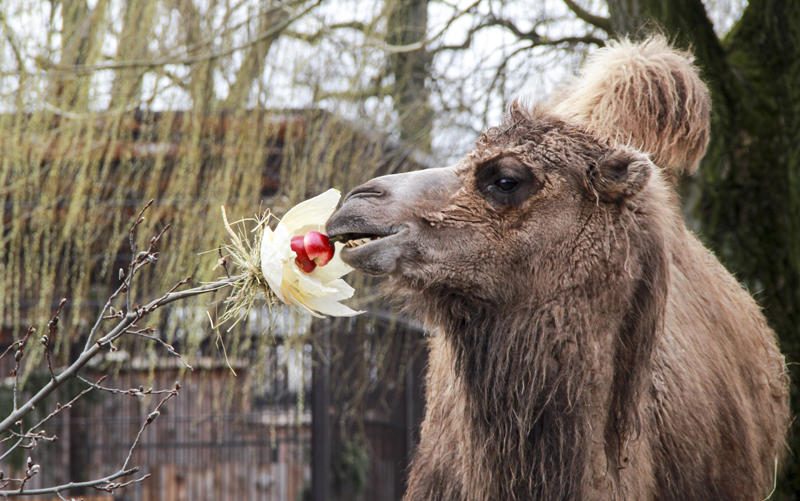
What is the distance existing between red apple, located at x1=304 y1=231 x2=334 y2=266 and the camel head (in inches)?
2.2

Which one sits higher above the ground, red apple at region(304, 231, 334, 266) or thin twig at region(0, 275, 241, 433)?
red apple at region(304, 231, 334, 266)

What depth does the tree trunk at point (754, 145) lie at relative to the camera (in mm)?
5762

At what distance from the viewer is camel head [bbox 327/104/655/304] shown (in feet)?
10.6

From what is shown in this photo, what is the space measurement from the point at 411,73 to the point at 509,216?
13.2ft

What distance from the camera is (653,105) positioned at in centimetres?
433

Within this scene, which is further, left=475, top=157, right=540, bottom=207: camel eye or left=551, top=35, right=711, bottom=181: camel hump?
left=551, top=35, right=711, bottom=181: camel hump

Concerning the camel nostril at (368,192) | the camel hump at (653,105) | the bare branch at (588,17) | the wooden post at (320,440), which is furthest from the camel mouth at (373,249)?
the wooden post at (320,440)

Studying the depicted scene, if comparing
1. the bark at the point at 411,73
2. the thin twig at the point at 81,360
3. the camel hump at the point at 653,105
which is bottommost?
the thin twig at the point at 81,360

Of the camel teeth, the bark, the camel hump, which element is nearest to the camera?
the camel teeth

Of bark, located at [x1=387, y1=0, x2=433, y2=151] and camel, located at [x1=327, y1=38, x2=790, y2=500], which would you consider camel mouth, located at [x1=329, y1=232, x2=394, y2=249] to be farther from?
bark, located at [x1=387, y1=0, x2=433, y2=151]

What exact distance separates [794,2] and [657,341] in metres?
3.03

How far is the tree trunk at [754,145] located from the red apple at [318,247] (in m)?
2.97

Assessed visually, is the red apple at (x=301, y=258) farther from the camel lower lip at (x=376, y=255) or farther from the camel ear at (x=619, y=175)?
the camel ear at (x=619, y=175)

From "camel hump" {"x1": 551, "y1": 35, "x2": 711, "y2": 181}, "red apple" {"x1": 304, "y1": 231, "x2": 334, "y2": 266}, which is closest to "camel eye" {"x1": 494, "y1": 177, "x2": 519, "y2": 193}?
"red apple" {"x1": 304, "y1": 231, "x2": 334, "y2": 266}
